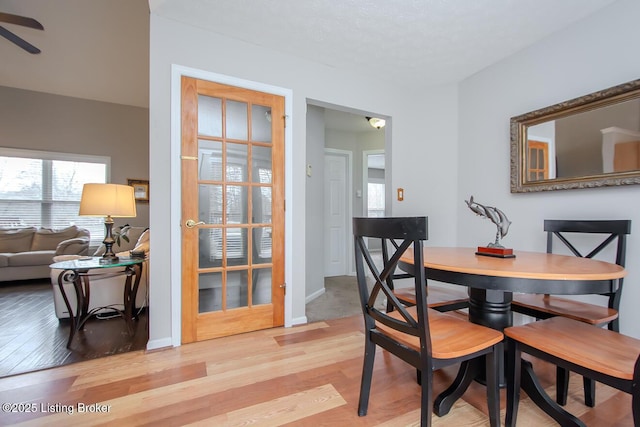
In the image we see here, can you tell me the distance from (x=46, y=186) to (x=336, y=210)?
4884mm

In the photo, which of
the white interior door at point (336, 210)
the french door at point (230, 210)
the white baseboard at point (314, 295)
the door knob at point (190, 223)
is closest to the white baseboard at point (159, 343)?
the french door at point (230, 210)

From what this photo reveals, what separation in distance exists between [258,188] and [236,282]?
0.84 metres

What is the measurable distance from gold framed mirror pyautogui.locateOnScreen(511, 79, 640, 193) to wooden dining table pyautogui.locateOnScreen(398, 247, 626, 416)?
90 cm

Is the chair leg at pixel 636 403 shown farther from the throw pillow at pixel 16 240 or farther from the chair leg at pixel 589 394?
the throw pillow at pixel 16 240

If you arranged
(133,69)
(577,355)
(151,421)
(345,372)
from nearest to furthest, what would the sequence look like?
(577,355), (151,421), (345,372), (133,69)

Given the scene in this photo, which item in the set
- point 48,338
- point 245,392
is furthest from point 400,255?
point 48,338

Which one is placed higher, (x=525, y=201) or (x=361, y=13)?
(x=361, y=13)

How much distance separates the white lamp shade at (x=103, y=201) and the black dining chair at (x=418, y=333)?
200 cm

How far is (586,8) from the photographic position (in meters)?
1.91

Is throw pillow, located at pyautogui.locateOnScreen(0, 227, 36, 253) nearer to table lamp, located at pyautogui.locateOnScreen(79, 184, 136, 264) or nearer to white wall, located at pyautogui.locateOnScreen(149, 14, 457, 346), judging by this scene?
table lamp, located at pyautogui.locateOnScreen(79, 184, 136, 264)

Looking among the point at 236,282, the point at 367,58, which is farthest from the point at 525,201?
the point at 236,282

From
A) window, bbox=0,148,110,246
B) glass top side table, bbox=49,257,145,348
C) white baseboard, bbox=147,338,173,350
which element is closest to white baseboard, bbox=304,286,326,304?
white baseboard, bbox=147,338,173,350

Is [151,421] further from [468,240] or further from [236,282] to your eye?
[468,240]

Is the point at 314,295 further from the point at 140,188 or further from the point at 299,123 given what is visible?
the point at 140,188
